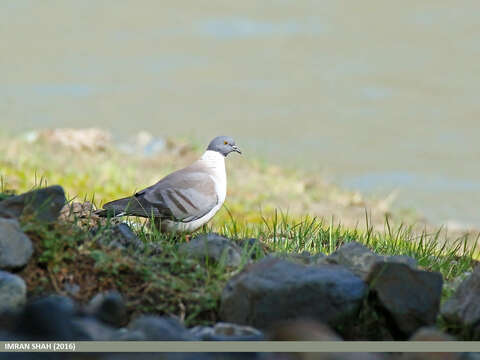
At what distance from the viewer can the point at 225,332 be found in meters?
3.85

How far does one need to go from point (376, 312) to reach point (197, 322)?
3.22 feet

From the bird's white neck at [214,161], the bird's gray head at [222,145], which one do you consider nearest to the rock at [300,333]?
the bird's white neck at [214,161]

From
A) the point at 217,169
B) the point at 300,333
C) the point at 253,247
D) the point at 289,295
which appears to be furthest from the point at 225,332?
the point at 217,169

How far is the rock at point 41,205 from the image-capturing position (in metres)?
4.46

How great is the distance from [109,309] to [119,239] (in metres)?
0.94

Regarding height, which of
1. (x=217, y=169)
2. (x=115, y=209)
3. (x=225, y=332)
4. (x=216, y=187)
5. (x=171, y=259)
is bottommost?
(x=225, y=332)

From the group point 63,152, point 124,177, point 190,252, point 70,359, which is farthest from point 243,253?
point 63,152

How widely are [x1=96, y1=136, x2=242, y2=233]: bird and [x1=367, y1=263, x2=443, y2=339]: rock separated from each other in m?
2.02

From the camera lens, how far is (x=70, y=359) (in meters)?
3.19

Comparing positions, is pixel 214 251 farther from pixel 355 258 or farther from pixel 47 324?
pixel 47 324

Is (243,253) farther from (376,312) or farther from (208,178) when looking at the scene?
(208,178)

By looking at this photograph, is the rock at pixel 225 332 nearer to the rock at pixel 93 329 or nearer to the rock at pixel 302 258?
the rock at pixel 93 329

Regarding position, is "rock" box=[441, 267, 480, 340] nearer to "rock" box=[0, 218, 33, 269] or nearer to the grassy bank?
the grassy bank

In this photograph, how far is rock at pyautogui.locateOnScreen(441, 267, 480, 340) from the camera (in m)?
4.01
